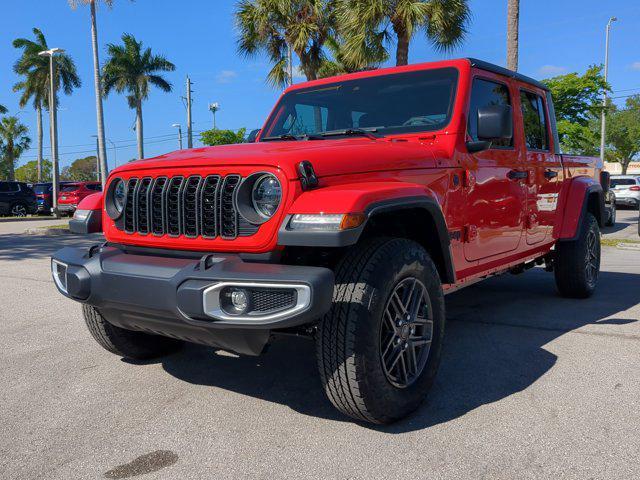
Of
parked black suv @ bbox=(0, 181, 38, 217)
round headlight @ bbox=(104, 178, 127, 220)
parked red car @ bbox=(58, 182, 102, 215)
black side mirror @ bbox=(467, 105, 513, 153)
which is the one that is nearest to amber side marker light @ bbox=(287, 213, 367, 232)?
round headlight @ bbox=(104, 178, 127, 220)

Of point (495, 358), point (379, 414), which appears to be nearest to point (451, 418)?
point (379, 414)

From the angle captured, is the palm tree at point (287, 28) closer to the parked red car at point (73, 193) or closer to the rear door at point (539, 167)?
the parked red car at point (73, 193)

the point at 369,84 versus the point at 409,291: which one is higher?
the point at 369,84

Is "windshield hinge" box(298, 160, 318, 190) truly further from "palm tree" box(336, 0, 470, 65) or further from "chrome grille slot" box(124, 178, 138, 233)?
"palm tree" box(336, 0, 470, 65)

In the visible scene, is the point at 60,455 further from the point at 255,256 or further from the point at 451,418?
the point at 451,418

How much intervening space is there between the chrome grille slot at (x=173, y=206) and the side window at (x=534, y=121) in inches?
116

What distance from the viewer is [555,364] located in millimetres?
3877

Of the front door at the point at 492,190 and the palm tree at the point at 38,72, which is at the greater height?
the palm tree at the point at 38,72

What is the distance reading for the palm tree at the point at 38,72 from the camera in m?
41.1

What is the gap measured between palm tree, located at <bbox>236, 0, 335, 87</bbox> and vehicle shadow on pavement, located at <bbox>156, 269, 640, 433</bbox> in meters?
13.9

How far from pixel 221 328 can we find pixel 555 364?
240 cm

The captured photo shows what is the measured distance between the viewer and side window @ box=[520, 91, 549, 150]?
15.7 feet

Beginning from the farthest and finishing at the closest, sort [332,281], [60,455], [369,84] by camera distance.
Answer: [369,84], [60,455], [332,281]

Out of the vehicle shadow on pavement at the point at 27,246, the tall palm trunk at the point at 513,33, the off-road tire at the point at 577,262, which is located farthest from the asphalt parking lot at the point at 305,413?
the tall palm trunk at the point at 513,33
